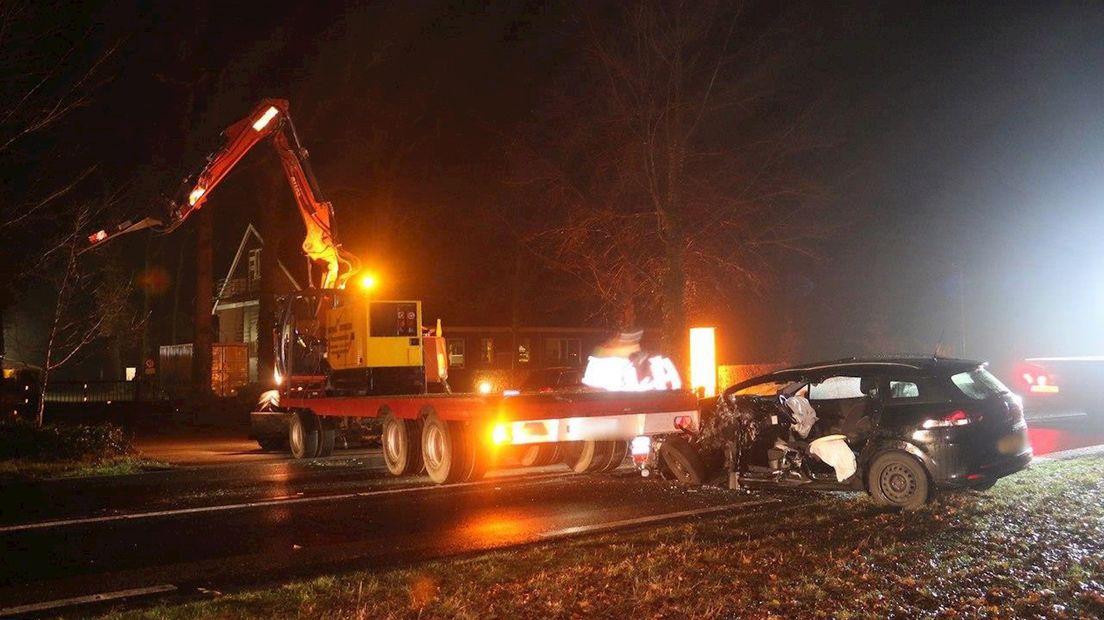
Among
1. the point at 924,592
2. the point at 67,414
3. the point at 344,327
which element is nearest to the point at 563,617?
the point at 924,592

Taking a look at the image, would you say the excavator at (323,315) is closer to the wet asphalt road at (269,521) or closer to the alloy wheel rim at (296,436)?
the alloy wheel rim at (296,436)

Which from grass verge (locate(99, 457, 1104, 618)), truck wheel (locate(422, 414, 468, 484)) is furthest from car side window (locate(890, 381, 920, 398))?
truck wheel (locate(422, 414, 468, 484))

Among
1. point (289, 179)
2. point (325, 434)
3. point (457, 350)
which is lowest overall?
point (325, 434)

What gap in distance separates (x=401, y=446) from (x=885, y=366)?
21.9 ft

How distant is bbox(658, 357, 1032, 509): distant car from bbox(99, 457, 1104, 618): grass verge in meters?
0.77

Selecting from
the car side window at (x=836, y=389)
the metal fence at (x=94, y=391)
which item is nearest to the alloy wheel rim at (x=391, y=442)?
the car side window at (x=836, y=389)

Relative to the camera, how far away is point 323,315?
17203mm

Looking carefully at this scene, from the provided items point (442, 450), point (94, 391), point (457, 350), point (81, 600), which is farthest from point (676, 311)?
point (94, 391)

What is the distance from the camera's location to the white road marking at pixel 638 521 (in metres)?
8.69

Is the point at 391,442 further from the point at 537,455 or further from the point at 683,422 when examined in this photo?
the point at 683,422

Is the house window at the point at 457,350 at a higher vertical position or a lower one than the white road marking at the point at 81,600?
higher

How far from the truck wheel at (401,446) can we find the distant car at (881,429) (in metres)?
3.85

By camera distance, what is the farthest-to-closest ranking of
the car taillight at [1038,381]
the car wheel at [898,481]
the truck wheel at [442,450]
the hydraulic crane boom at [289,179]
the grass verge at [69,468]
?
the car taillight at [1038,381], the hydraulic crane boom at [289,179], the grass verge at [69,468], the truck wheel at [442,450], the car wheel at [898,481]

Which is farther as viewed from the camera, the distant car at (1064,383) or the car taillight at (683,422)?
the distant car at (1064,383)
